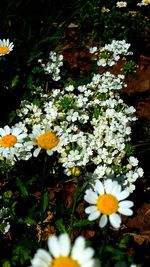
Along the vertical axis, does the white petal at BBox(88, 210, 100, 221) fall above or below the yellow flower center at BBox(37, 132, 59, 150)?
below

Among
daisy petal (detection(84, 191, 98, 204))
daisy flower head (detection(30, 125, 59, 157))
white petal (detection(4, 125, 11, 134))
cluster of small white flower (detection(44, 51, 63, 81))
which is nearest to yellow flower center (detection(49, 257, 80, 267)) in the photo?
daisy petal (detection(84, 191, 98, 204))

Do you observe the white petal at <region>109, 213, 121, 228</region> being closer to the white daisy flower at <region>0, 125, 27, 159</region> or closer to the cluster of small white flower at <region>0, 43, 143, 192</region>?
the cluster of small white flower at <region>0, 43, 143, 192</region>

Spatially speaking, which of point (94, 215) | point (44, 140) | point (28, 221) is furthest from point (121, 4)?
point (94, 215)

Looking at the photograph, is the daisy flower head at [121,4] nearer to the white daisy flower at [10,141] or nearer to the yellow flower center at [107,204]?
the white daisy flower at [10,141]

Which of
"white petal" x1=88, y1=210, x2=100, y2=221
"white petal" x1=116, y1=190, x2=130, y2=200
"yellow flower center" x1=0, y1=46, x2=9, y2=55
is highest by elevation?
"yellow flower center" x1=0, y1=46, x2=9, y2=55

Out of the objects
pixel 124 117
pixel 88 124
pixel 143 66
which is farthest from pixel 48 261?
pixel 143 66

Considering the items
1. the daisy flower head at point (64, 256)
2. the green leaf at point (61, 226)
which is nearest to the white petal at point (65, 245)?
the daisy flower head at point (64, 256)

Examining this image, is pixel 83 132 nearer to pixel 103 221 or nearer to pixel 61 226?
pixel 61 226
